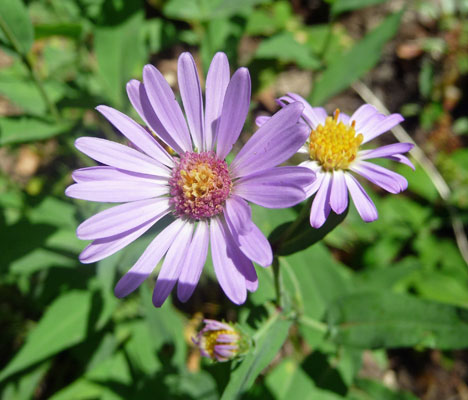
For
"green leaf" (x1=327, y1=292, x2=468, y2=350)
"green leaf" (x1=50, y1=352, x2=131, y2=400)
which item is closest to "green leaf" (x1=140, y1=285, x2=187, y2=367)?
"green leaf" (x1=50, y1=352, x2=131, y2=400)

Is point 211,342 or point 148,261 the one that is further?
point 211,342

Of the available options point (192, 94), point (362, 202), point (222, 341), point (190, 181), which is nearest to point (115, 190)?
point (190, 181)

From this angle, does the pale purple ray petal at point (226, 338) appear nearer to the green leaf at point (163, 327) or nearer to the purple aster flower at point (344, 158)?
the purple aster flower at point (344, 158)

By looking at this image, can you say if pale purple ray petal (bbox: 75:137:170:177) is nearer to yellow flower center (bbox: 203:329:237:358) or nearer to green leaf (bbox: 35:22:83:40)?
yellow flower center (bbox: 203:329:237:358)

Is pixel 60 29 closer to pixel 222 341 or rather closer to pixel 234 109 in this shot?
pixel 234 109

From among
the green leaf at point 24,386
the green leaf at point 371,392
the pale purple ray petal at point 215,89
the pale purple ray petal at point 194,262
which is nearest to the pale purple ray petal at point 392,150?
the pale purple ray petal at point 215,89

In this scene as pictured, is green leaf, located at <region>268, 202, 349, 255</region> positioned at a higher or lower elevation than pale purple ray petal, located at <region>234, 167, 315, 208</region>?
lower

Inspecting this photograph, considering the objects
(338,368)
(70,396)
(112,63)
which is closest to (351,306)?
(338,368)
